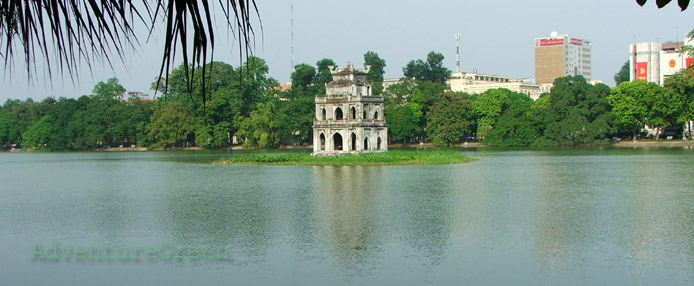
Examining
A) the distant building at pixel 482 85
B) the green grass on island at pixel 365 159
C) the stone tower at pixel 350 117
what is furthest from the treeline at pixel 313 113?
the distant building at pixel 482 85

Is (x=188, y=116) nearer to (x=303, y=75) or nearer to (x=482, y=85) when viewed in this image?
(x=303, y=75)

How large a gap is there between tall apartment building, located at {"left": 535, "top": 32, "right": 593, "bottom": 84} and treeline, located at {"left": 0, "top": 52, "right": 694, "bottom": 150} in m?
70.1

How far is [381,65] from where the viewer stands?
9138 cm

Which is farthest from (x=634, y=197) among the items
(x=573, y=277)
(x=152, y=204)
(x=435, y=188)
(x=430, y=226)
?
(x=152, y=204)

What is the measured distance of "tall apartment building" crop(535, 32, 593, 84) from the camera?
15012cm

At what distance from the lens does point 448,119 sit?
2803 inches

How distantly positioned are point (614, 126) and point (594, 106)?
261 cm

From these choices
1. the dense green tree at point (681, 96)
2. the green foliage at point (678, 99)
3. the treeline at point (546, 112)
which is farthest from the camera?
the treeline at point (546, 112)

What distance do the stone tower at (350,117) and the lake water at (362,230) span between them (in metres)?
16.9

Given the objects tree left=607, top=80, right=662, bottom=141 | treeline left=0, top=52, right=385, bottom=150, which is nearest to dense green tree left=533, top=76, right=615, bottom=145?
tree left=607, top=80, right=662, bottom=141

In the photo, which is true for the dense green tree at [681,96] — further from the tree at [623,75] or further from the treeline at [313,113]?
the tree at [623,75]

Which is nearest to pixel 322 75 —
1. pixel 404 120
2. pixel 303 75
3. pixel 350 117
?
pixel 303 75

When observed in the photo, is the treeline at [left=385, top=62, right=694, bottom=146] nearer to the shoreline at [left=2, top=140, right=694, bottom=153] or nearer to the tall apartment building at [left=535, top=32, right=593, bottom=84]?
the shoreline at [left=2, top=140, right=694, bottom=153]

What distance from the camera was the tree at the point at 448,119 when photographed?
7131 centimetres
